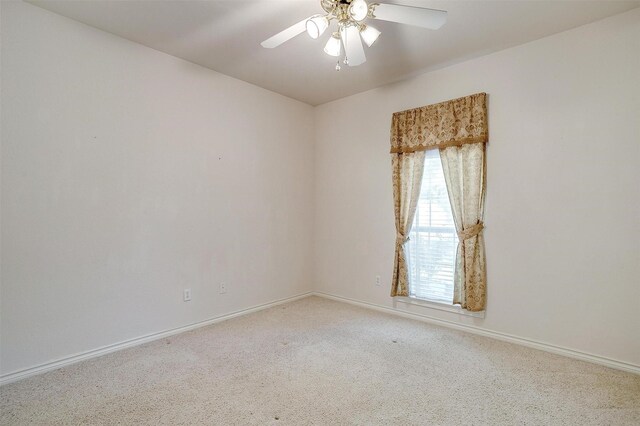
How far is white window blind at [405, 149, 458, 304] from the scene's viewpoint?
326cm

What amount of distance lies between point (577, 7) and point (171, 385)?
3.91m

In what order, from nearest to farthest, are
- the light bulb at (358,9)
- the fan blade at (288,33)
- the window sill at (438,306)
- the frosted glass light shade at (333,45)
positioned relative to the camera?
the light bulb at (358,9) → the fan blade at (288,33) → the frosted glass light shade at (333,45) → the window sill at (438,306)

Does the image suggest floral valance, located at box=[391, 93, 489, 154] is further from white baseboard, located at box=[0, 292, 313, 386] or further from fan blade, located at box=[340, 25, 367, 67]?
white baseboard, located at box=[0, 292, 313, 386]

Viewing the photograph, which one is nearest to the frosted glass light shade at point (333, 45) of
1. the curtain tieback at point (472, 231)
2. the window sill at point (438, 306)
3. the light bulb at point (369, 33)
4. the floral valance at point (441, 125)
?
the light bulb at point (369, 33)

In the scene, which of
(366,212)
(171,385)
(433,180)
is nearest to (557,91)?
(433,180)

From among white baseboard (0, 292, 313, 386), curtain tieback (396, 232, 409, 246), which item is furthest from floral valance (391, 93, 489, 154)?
white baseboard (0, 292, 313, 386)

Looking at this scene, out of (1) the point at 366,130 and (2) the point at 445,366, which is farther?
(1) the point at 366,130

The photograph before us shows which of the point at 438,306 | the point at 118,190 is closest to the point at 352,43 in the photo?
the point at 118,190

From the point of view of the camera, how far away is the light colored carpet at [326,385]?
6.00ft

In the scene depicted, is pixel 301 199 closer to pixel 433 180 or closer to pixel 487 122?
pixel 433 180

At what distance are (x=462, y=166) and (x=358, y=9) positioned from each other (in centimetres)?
193

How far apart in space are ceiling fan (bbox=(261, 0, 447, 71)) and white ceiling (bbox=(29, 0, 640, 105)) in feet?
1.12

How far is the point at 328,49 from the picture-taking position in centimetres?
220

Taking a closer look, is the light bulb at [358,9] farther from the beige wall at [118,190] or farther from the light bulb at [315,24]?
the beige wall at [118,190]
